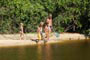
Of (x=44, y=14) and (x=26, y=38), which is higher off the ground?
(x=44, y=14)

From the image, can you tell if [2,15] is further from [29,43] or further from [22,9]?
[29,43]

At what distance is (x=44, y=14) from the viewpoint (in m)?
24.3

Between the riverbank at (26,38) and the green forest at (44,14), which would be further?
the green forest at (44,14)

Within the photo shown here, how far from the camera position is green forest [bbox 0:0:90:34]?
2325cm

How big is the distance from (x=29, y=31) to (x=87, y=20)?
539 cm

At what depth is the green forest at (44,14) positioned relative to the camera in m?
23.2

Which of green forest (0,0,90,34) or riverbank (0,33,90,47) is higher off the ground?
green forest (0,0,90,34)

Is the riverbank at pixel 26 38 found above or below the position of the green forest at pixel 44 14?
below

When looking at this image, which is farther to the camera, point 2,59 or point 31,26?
point 31,26

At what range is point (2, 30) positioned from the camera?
23188 mm

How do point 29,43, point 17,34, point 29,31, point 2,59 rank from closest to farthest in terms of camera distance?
point 2,59 < point 29,43 < point 17,34 < point 29,31

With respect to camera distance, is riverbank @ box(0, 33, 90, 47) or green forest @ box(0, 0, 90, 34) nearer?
riverbank @ box(0, 33, 90, 47)

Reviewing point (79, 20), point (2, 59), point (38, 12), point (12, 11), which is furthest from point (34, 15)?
point (2, 59)

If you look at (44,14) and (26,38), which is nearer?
(26,38)
